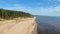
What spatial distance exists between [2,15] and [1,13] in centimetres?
141

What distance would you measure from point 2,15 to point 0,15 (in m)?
1.02

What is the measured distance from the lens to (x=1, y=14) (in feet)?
198

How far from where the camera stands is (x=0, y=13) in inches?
2424

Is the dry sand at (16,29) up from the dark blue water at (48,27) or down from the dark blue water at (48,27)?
up

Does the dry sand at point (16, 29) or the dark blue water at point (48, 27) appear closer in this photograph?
the dry sand at point (16, 29)

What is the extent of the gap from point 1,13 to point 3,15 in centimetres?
120

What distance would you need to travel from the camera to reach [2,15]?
6050cm

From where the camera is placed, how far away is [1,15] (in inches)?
2357

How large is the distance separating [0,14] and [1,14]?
2.16 ft

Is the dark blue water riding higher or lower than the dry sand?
lower

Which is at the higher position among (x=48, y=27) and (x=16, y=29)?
(x=16, y=29)

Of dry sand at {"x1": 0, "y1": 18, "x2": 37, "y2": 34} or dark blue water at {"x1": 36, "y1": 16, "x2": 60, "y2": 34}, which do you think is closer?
dry sand at {"x1": 0, "y1": 18, "x2": 37, "y2": 34}

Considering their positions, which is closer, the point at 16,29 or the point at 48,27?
the point at 16,29

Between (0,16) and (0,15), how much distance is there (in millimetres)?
896
